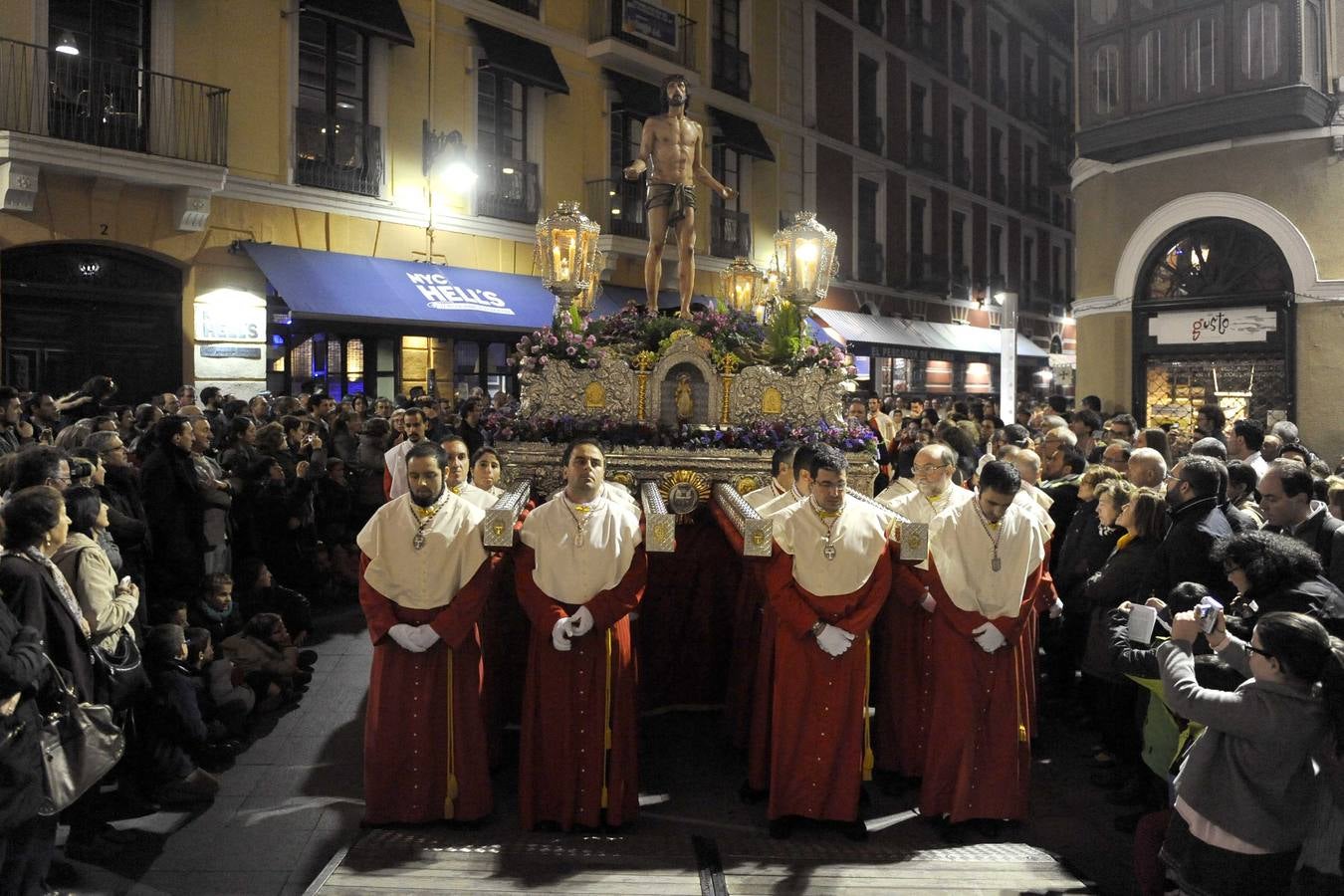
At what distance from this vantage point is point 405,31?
14219 mm

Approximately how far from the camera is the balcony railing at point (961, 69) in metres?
29.0

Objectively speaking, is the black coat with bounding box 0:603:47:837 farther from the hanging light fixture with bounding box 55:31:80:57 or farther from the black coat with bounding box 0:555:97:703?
the hanging light fixture with bounding box 55:31:80:57

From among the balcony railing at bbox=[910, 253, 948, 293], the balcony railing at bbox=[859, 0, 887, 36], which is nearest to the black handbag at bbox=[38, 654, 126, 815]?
the balcony railing at bbox=[859, 0, 887, 36]

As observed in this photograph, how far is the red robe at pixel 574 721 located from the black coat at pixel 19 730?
81.8 inches

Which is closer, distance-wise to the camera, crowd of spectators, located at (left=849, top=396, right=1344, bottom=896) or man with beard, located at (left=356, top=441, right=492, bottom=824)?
crowd of spectators, located at (left=849, top=396, right=1344, bottom=896)

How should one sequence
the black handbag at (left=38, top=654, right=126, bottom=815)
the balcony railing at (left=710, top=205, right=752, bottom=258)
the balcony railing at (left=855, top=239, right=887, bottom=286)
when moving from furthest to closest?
the balcony railing at (left=855, top=239, right=887, bottom=286) < the balcony railing at (left=710, top=205, right=752, bottom=258) < the black handbag at (left=38, top=654, right=126, bottom=815)

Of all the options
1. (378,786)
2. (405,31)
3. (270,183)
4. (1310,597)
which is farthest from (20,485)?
(405,31)

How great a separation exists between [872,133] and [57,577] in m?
24.0

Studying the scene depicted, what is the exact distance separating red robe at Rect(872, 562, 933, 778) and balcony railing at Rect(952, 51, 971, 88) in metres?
26.5

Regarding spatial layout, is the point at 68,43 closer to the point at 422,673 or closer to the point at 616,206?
the point at 616,206

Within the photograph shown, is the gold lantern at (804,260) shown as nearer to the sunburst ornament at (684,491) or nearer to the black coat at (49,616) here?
the sunburst ornament at (684,491)

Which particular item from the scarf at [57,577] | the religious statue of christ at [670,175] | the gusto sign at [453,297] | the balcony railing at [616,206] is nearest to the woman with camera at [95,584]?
the scarf at [57,577]

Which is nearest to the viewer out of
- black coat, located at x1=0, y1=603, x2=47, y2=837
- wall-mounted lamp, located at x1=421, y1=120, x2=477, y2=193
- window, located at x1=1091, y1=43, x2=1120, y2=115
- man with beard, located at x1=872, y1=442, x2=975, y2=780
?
black coat, located at x1=0, y1=603, x2=47, y2=837

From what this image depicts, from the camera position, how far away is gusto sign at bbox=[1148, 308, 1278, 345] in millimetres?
13086
